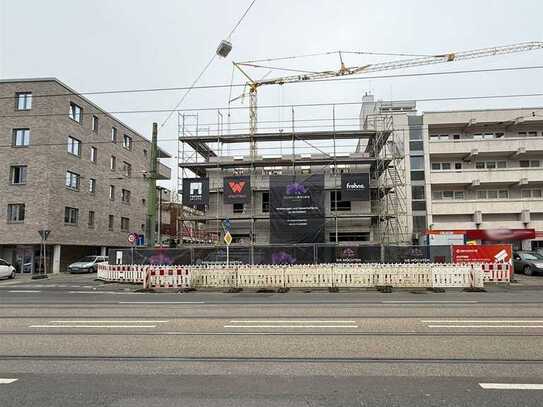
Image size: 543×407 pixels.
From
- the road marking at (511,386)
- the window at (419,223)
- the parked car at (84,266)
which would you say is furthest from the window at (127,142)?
the road marking at (511,386)

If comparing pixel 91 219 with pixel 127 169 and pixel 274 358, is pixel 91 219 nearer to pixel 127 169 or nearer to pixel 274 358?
pixel 127 169

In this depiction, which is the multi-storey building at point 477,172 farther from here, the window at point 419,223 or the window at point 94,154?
the window at point 94,154

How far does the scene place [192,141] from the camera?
3616 centimetres

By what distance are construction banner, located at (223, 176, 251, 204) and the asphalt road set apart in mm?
22318

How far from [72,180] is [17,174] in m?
4.21

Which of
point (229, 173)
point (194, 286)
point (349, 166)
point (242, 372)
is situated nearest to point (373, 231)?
point (349, 166)

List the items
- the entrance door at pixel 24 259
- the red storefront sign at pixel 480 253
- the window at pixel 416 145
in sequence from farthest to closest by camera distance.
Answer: the window at pixel 416 145 → the entrance door at pixel 24 259 → the red storefront sign at pixel 480 253

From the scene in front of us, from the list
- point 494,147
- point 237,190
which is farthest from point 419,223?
point 237,190

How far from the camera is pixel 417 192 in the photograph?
4581cm

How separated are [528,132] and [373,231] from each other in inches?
952

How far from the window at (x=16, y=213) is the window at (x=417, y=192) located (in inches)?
1375

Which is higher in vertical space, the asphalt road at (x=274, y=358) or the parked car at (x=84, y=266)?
the asphalt road at (x=274, y=358)

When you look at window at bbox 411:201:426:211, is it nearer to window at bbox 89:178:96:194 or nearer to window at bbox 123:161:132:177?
window at bbox 123:161:132:177

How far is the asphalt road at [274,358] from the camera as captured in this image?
4.92 metres
